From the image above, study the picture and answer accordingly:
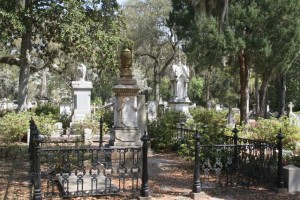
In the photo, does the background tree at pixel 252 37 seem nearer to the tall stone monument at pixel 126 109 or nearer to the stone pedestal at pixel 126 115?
the tall stone monument at pixel 126 109

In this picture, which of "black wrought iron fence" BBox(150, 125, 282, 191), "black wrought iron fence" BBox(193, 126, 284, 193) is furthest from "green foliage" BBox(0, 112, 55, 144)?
"black wrought iron fence" BBox(193, 126, 284, 193)

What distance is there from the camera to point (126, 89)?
42.8 ft

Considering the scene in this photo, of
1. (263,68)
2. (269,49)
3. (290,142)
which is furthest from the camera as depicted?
(263,68)

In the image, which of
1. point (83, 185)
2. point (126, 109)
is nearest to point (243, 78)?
point (126, 109)

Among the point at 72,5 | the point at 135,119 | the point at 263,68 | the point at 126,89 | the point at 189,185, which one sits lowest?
the point at 189,185

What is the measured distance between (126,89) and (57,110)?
46.9 ft

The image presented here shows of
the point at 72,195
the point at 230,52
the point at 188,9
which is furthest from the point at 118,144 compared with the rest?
the point at 188,9

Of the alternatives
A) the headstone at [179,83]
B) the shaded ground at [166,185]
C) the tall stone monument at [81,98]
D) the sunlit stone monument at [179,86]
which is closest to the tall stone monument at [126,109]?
the shaded ground at [166,185]

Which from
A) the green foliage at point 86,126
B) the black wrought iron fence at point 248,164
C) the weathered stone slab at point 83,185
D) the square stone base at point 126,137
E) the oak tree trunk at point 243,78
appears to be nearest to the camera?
the weathered stone slab at point 83,185

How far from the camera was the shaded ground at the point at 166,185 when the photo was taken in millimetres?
8391

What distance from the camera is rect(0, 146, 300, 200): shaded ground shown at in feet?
27.5

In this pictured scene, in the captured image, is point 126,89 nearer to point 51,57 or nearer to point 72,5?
point 72,5

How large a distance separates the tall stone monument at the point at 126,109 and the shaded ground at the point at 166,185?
1157mm

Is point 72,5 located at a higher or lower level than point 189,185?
higher
